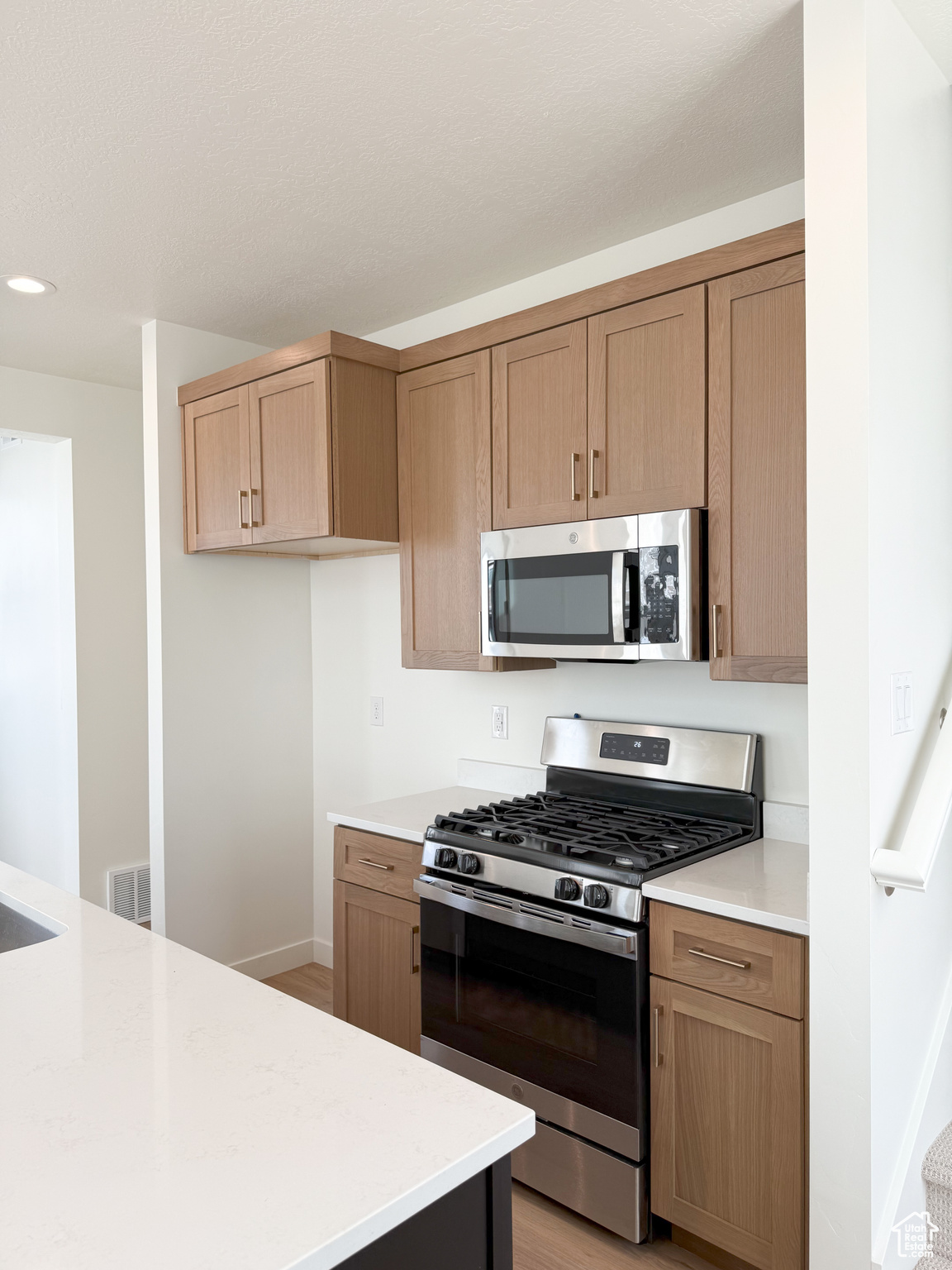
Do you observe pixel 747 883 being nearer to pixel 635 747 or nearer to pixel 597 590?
pixel 635 747

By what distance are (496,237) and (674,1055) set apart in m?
2.29

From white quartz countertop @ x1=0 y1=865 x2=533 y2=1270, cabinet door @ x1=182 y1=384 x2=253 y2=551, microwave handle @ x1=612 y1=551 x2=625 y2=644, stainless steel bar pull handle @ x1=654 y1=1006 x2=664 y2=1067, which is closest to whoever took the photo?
white quartz countertop @ x1=0 y1=865 x2=533 y2=1270

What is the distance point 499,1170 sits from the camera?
3.33ft

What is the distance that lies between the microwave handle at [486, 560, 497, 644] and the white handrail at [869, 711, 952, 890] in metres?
1.29

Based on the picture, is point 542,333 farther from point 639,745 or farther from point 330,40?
point 639,745

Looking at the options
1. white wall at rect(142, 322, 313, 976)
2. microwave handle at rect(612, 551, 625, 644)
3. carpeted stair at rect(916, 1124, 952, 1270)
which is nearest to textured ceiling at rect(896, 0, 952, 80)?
microwave handle at rect(612, 551, 625, 644)

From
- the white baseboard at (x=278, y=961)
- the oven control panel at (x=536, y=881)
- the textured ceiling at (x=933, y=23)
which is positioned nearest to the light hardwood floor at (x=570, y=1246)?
the oven control panel at (x=536, y=881)

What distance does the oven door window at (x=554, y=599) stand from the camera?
7.83 feet

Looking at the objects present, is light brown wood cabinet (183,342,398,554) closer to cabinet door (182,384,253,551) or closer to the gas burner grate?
cabinet door (182,384,253,551)

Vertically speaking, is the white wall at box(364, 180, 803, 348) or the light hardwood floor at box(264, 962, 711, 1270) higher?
the white wall at box(364, 180, 803, 348)

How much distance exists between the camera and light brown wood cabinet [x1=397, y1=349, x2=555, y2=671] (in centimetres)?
275

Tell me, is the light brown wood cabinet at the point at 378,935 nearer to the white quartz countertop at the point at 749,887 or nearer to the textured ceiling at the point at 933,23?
the white quartz countertop at the point at 749,887

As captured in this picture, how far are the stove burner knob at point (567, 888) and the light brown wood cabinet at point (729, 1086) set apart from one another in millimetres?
194

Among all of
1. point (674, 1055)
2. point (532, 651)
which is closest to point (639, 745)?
point (532, 651)
